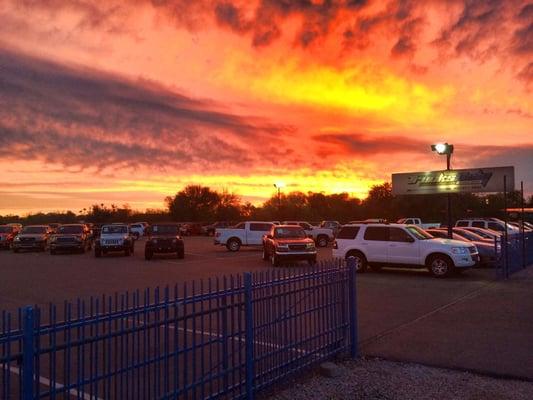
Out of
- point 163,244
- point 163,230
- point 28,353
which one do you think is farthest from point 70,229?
point 28,353

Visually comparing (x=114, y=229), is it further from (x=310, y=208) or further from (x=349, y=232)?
(x=310, y=208)

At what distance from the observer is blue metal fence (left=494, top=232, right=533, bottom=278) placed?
1725 cm

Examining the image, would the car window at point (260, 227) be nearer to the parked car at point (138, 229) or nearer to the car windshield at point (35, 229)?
the car windshield at point (35, 229)

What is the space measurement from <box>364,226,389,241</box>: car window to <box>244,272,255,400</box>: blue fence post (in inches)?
561

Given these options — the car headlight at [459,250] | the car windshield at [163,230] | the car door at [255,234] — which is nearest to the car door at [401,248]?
the car headlight at [459,250]

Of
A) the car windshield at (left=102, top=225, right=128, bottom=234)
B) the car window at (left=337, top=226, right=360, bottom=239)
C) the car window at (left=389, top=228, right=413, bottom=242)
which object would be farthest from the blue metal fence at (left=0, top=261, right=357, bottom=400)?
the car windshield at (left=102, top=225, right=128, bottom=234)

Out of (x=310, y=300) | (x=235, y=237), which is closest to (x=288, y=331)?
(x=310, y=300)

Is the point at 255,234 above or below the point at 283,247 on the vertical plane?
above

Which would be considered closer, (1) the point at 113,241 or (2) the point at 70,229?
(1) the point at 113,241

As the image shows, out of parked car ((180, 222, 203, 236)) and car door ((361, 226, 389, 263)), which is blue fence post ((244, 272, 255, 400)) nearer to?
car door ((361, 226, 389, 263))

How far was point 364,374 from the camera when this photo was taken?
6.55 meters

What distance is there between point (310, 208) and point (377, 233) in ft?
244

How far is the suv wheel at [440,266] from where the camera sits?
57.7 ft

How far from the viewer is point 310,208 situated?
93.6 m
